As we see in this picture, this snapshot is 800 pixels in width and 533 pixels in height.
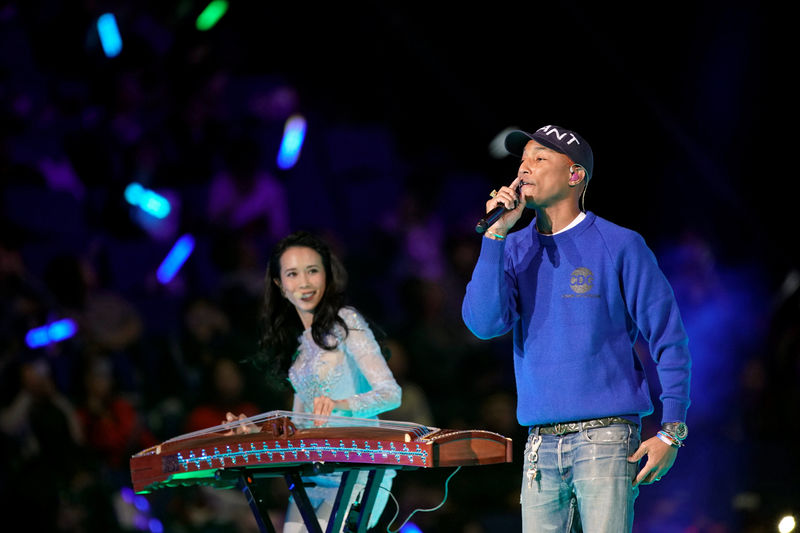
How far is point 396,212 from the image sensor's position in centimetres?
796

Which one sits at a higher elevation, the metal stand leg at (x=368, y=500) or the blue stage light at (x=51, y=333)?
the blue stage light at (x=51, y=333)

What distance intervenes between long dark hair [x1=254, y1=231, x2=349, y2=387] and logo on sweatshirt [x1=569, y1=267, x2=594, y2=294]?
107 centimetres

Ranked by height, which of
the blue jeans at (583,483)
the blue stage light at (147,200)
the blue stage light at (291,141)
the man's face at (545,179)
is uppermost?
the blue stage light at (291,141)

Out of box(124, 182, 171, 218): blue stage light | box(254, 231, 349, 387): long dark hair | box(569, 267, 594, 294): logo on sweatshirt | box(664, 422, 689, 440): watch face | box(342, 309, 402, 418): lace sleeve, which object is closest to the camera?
box(664, 422, 689, 440): watch face

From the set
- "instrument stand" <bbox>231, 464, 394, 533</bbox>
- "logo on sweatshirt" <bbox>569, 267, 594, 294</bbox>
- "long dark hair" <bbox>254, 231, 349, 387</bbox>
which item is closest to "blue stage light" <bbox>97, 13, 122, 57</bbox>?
"long dark hair" <bbox>254, 231, 349, 387</bbox>

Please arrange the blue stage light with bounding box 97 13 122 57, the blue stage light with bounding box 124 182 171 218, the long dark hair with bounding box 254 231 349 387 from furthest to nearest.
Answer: the blue stage light with bounding box 97 13 122 57, the blue stage light with bounding box 124 182 171 218, the long dark hair with bounding box 254 231 349 387

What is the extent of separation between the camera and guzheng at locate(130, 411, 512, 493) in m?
2.97

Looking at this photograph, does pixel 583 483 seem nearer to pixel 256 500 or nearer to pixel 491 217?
pixel 491 217

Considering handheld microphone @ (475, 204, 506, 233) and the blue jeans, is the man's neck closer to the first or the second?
handheld microphone @ (475, 204, 506, 233)

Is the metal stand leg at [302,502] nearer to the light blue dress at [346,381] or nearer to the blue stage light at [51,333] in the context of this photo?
the light blue dress at [346,381]

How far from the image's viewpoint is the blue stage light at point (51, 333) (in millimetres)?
6504

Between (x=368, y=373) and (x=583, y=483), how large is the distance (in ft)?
3.34

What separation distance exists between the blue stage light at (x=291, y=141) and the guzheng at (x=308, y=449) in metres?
4.92

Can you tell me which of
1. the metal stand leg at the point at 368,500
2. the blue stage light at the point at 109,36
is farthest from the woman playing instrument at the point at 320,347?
the blue stage light at the point at 109,36
